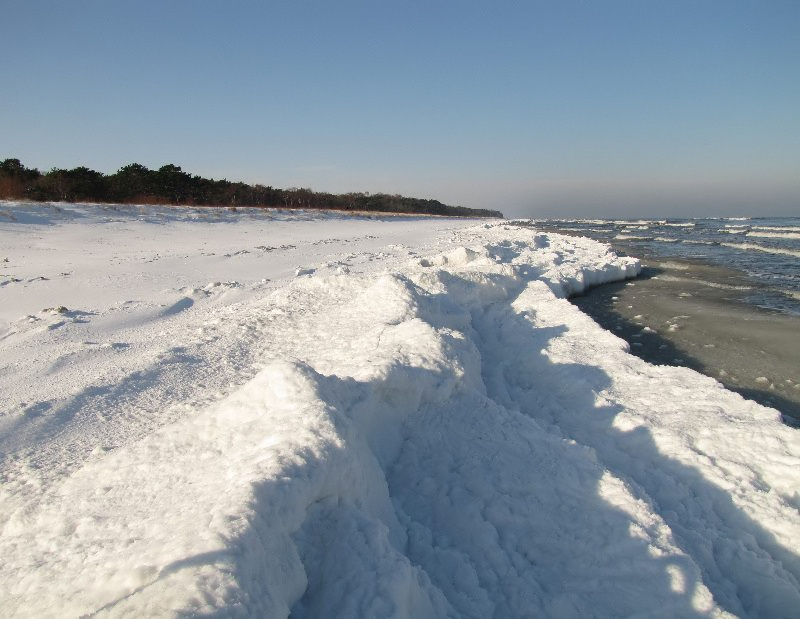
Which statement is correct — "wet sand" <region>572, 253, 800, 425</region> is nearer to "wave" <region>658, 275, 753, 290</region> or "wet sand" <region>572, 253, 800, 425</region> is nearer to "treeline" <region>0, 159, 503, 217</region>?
"wave" <region>658, 275, 753, 290</region>

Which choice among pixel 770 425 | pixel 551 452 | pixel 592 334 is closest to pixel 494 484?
pixel 551 452

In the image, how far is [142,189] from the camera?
25406mm

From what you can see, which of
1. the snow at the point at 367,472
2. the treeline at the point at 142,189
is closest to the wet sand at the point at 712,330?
the snow at the point at 367,472

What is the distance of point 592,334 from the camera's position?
570 cm

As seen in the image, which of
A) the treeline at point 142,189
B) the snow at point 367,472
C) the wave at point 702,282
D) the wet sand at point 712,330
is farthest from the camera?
the treeline at point 142,189

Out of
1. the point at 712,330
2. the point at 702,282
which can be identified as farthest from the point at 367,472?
the point at 702,282

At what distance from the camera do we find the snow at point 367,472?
1574 mm

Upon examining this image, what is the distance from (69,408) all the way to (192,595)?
7.72ft

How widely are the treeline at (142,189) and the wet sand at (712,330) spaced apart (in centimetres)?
2050

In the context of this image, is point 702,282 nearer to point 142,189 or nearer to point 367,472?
point 367,472

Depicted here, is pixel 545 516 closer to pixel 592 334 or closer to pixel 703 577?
pixel 703 577

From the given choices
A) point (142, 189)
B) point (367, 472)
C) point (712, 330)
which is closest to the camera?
point (367, 472)

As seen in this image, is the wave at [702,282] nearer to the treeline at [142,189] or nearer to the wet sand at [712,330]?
the wet sand at [712,330]

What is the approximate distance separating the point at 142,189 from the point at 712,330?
27353mm
